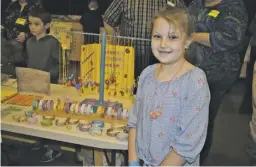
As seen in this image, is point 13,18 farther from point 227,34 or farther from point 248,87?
point 248,87

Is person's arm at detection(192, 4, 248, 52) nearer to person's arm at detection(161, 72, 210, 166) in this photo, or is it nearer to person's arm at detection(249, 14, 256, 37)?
person's arm at detection(249, 14, 256, 37)

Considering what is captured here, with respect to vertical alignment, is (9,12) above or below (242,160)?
above

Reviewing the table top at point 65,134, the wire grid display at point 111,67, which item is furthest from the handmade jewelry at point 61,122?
the wire grid display at point 111,67

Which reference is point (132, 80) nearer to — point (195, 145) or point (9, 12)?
point (195, 145)

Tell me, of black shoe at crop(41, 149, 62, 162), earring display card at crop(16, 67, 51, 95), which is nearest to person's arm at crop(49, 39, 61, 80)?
earring display card at crop(16, 67, 51, 95)

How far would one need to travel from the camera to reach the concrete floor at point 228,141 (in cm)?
242

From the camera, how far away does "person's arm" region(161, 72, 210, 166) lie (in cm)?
117

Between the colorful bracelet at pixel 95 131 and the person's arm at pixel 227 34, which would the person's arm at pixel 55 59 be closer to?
the colorful bracelet at pixel 95 131

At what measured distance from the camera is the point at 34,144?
2496 millimetres

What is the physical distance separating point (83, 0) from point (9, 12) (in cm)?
53

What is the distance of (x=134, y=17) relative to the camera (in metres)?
2.22

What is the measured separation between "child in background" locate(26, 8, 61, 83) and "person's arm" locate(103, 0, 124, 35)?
14.3 inches

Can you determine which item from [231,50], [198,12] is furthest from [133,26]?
[231,50]

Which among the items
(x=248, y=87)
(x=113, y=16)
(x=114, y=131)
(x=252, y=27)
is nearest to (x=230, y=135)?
(x=248, y=87)
